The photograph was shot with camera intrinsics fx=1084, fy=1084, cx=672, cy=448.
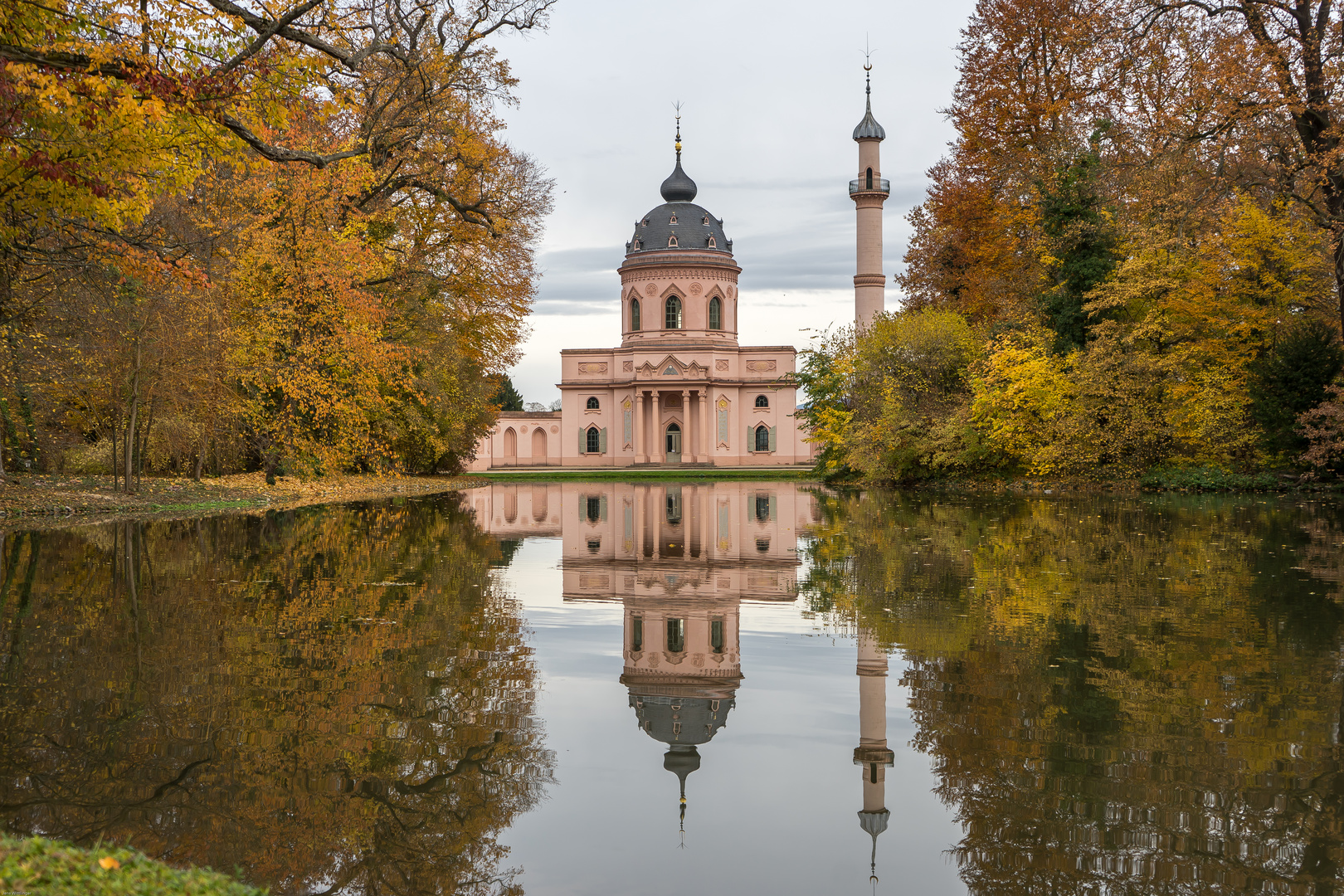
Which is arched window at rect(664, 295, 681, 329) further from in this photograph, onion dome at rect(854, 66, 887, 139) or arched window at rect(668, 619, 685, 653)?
arched window at rect(668, 619, 685, 653)


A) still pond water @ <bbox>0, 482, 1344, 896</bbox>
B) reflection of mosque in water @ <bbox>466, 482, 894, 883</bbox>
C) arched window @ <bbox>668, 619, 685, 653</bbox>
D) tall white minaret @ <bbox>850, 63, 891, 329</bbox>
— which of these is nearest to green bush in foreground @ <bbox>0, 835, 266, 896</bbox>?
still pond water @ <bbox>0, 482, 1344, 896</bbox>

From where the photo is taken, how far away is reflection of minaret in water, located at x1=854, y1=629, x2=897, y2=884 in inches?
163

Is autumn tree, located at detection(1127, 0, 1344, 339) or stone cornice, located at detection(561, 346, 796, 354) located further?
stone cornice, located at detection(561, 346, 796, 354)

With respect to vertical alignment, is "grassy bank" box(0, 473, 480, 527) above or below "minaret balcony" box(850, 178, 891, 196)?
below

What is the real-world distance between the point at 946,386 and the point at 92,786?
91.3 ft

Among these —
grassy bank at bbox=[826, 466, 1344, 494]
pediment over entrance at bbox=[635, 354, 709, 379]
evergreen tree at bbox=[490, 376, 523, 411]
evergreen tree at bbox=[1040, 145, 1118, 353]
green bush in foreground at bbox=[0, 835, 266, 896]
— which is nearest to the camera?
green bush in foreground at bbox=[0, 835, 266, 896]

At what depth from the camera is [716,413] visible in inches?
2562

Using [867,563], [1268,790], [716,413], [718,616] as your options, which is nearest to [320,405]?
[867,563]

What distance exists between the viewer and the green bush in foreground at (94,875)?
112 inches

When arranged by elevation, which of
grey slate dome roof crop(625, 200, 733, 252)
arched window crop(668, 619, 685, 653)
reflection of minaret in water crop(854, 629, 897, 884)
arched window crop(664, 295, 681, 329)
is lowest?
reflection of minaret in water crop(854, 629, 897, 884)

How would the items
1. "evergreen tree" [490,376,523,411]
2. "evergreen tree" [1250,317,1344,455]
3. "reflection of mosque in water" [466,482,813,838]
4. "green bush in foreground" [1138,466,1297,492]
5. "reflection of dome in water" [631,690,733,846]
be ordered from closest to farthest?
"reflection of dome in water" [631,690,733,846], "reflection of mosque in water" [466,482,813,838], "evergreen tree" [1250,317,1344,455], "green bush in foreground" [1138,466,1297,492], "evergreen tree" [490,376,523,411]

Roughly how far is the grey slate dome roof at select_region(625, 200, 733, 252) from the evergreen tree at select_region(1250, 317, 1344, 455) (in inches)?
1734

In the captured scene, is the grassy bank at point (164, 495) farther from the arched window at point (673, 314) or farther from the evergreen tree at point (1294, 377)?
the arched window at point (673, 314)

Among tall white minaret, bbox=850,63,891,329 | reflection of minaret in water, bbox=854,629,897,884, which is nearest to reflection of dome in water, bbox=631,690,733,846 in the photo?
reflection of minaret in water, bbox=854,629,897,884
